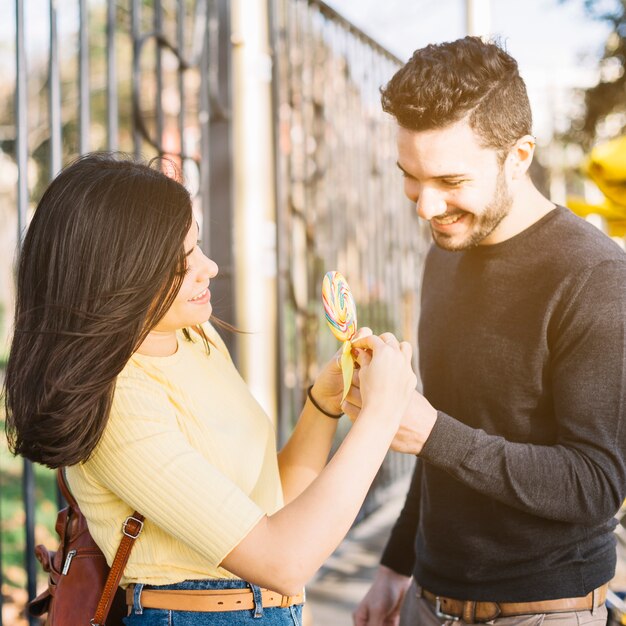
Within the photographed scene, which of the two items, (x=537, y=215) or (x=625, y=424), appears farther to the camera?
(x=537, y=215)

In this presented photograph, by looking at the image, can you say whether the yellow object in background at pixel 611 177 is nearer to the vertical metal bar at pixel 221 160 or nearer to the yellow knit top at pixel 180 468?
the vertical metal bar at pixel 221 160

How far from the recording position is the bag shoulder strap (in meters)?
1.51

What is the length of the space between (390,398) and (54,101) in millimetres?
1621

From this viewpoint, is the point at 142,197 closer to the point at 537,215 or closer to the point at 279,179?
the point at 537,215

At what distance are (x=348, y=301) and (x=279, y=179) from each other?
2389 mm

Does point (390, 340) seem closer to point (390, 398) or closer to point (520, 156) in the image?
point (390, 398)

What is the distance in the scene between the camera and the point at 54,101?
255 centimetres

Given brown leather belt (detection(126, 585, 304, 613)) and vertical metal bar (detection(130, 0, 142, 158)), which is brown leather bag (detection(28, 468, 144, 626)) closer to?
brown leather belt (detection(126, 585, 304, 613))

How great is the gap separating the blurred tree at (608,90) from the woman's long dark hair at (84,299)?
564 cm

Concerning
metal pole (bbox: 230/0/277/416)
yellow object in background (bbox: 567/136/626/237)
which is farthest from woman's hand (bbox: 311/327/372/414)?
metal pole (bbox: 230/0/277/416)

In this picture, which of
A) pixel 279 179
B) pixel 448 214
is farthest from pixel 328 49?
pixel 448 214

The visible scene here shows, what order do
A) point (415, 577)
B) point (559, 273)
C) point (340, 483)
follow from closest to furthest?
point (340, 483)
point (559, 273)
point (415, 577)

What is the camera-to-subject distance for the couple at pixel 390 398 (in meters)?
1.45

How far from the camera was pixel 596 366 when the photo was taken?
5.56ft
